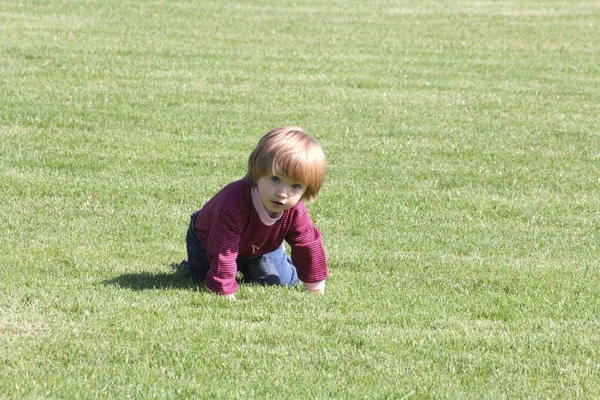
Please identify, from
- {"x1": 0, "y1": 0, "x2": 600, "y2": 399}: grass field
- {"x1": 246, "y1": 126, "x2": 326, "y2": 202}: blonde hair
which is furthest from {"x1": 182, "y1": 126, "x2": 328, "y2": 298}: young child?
{"x1": 0, "y1": 0, "x2": 600, "y2": 399}: grass field

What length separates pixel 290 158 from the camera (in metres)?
5.34

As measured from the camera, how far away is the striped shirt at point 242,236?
5676mm

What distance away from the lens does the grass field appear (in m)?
4.67

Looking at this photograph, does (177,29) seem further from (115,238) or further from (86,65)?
(115,238)

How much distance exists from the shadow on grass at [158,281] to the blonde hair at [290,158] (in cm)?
102

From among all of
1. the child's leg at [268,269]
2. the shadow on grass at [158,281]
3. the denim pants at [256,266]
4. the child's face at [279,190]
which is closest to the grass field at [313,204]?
the shadow on grass at [158,281]

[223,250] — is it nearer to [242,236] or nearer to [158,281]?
[242,236]

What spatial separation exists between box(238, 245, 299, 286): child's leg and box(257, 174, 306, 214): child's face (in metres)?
0.75

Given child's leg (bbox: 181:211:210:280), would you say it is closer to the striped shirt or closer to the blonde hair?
the striped shirt

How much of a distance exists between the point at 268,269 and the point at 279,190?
94 centimetres

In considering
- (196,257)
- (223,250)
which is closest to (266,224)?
(223,250)

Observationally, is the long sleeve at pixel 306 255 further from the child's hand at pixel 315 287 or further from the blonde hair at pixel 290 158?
the blonde hair at pixel 290 158

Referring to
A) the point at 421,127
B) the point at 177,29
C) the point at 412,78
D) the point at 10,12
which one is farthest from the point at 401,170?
the point at 10,12

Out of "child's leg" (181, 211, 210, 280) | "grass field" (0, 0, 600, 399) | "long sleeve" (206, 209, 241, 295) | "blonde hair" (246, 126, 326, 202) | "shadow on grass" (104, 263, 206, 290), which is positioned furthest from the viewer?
"child's leg" (181, 211, 210, 280)
